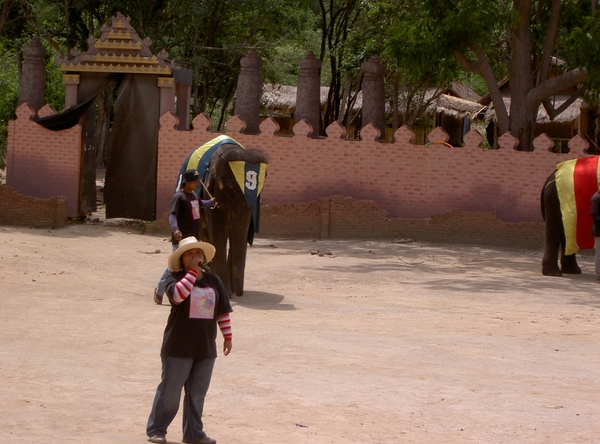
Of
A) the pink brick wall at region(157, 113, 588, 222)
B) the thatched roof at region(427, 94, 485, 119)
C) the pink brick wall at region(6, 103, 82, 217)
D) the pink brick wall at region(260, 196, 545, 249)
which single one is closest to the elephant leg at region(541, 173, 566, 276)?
the pink brick wall at region(260, 196, 545, 249)

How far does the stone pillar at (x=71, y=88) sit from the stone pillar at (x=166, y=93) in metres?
1.50

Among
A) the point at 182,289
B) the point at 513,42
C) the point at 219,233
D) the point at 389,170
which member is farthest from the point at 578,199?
the point at 182,289

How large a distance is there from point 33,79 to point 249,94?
3921mm

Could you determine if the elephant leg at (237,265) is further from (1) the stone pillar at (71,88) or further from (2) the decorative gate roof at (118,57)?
(1) the stone pillar at (71,88)

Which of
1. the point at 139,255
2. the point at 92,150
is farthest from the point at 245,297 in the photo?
the point at 92,150

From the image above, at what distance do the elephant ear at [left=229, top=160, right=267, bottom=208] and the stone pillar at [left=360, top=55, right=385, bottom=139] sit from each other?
24.4 ft

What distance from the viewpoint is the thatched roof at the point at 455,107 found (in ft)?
111

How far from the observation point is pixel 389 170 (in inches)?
675

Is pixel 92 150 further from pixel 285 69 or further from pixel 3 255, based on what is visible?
pixel 285 69

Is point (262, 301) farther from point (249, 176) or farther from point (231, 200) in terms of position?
point (249, 176)

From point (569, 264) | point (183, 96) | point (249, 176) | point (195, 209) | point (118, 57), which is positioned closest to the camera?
point (195, 209)

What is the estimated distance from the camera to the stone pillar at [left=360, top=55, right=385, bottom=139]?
17828 mm

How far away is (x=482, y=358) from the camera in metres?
7.84

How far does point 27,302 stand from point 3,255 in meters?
3.26
